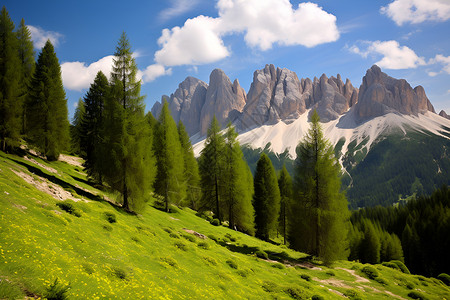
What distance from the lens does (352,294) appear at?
68.6 feet

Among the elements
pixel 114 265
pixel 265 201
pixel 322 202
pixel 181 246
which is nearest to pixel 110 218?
pixel 181 246

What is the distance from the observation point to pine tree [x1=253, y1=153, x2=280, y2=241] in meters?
47.7

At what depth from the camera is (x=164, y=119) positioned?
38.8 m

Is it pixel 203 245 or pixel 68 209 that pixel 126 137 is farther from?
pixel 203 245

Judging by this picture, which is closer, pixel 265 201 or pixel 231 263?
pixel 231 263

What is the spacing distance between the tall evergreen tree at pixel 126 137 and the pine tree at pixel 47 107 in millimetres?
15406

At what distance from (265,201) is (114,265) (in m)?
38.6

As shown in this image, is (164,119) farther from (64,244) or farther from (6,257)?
(6,257)

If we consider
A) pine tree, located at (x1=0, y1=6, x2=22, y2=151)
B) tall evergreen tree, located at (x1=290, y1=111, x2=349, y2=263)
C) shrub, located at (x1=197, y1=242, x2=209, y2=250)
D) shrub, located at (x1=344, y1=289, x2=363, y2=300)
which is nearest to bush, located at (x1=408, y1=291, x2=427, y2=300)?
shrub, located at (x1=344, y1=289, x2=363, y2=300)

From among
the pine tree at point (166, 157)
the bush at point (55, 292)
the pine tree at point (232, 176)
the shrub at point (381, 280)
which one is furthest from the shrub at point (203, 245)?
the shrub at point (381, 280)

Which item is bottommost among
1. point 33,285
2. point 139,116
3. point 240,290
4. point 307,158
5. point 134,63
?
point 240,290

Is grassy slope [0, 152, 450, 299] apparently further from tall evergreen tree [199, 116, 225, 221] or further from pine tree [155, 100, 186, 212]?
tall evergreen tree [199, 116, 225, 221]

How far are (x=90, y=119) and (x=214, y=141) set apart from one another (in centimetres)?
2167

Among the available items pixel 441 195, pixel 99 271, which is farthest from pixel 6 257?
pixel 441 195
